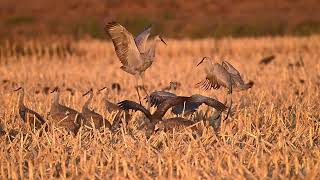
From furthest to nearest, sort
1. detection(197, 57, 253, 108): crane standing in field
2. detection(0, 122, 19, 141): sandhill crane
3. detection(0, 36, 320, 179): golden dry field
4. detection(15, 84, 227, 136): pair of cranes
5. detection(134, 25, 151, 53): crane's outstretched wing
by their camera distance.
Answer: detection(134, 25, 151, 53): crane's outstretched wing → detection(197, 57, 253, 108): crane standing in field → detection(15, 84, 227, 136): pair of cranes → detection(0, 122, 19, 141): sandhill crane → detection(0, 36, 320, 179): golden dry field

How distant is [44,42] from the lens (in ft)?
64.5

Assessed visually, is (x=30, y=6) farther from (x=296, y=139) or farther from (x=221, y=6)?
(x=296, y=139)

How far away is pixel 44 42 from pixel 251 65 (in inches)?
245

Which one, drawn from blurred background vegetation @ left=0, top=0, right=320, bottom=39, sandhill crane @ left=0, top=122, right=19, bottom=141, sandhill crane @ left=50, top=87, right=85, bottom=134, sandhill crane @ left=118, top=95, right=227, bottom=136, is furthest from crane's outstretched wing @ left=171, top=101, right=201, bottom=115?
blurred background vegetation @ left=0, top=0, right=320, bottom=39

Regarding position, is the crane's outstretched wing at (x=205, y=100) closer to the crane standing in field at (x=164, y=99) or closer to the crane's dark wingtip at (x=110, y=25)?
the crane standing in field at (x=164, y=99)

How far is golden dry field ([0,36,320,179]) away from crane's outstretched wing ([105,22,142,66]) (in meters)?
0.67

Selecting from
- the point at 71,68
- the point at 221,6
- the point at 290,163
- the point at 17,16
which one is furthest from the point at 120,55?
the point at 221,6

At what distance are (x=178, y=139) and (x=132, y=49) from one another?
1.73m

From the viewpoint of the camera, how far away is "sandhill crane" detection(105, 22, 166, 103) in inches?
310

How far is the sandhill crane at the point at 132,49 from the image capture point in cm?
786

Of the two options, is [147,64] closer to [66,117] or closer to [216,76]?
[216,76]

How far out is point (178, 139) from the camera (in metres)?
6.64

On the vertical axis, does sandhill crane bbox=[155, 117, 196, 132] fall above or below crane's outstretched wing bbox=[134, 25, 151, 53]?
below

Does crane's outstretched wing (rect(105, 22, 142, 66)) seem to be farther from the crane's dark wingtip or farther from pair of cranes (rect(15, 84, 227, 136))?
pair of cranes (rect(15, 84, 227, 136))
